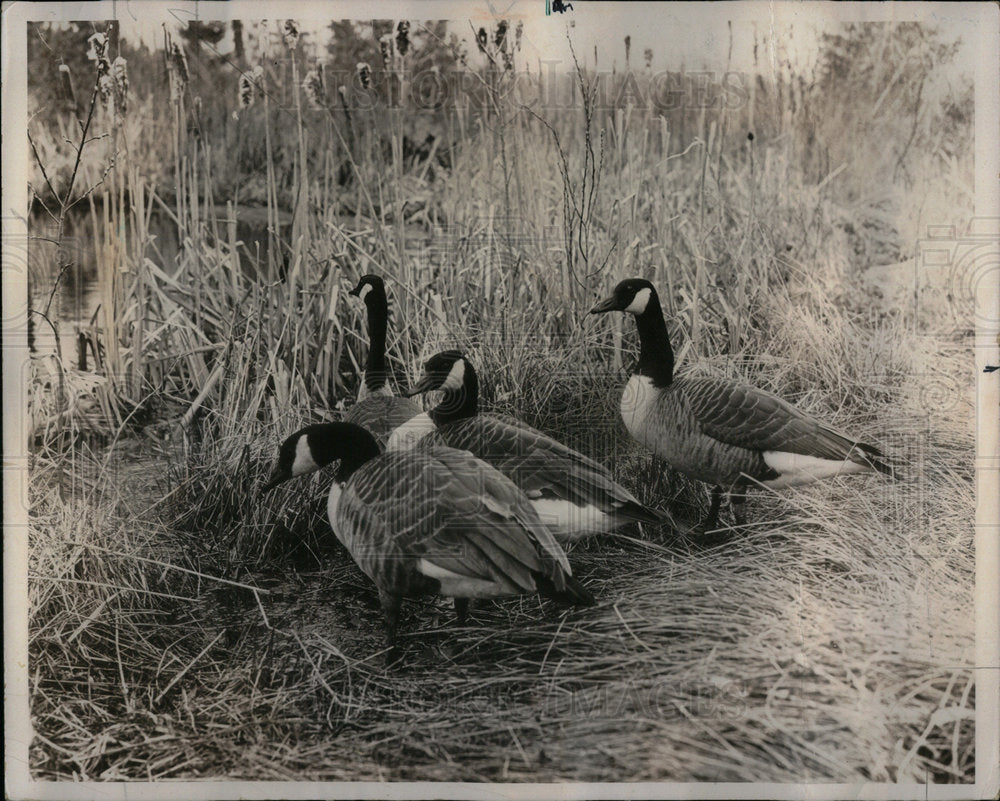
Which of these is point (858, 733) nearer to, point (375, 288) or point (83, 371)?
point (375, 288)

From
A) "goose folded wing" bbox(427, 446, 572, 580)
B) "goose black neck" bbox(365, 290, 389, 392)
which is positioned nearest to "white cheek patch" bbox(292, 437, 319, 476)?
"goose black neck" bbox(365, 290, 389, 392)

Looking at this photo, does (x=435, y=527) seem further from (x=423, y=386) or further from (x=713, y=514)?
(x=713, y=514)

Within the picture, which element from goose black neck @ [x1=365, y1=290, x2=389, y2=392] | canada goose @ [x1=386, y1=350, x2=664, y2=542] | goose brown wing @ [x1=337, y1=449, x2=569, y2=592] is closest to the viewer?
goose brown wing @ [x1=337, y1=449, x2=569, y2=592]

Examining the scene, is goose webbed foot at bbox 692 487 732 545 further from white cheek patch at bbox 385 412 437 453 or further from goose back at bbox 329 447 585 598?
white cheek patch at bbox 385 412 437 453

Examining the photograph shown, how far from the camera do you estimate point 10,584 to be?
8.79ft

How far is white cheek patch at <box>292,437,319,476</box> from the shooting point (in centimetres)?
252

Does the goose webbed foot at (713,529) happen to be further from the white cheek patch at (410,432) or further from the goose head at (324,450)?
the goose head at (324,450)

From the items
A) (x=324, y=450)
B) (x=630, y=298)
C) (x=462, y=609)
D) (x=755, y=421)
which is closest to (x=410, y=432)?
(x=324, y=450)

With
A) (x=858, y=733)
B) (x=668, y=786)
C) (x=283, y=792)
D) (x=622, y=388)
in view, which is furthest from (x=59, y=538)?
(x=858, y=733)

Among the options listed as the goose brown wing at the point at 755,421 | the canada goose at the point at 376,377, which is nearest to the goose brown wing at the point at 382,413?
the canada goose at the point at 376,377

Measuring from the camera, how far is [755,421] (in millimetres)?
2535

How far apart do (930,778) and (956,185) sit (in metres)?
1.73

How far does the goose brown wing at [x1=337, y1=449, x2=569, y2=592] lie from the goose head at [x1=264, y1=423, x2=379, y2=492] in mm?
46

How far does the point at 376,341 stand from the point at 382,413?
0.70 feet
